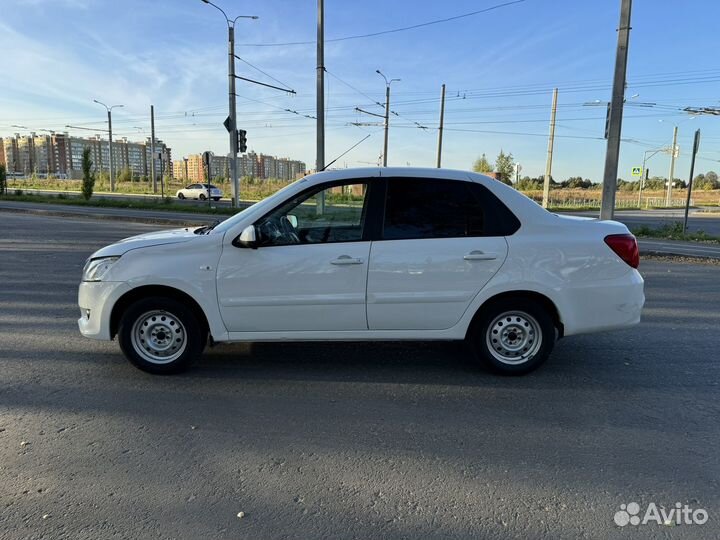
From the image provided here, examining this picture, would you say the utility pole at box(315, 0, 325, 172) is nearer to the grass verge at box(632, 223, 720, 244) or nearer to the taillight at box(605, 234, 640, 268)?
the grass verge at box(632, 223, 720, 244)

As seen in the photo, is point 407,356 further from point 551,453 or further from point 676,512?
point 676,512

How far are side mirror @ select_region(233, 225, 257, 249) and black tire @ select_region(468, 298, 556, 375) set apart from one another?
6.59 feet

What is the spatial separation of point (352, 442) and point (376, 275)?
1393 millimetres

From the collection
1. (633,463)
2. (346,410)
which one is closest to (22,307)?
(346,410)

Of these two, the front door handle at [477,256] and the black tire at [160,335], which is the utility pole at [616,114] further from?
the black tire at [160,335]

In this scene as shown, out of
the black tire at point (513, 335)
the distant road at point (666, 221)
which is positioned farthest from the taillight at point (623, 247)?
Result: the distant road at point (666, 221)

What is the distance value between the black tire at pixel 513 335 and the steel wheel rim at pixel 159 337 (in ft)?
8.29

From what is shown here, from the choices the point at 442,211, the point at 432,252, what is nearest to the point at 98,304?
the point at 432,252

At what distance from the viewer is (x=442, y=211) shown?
14.2ft

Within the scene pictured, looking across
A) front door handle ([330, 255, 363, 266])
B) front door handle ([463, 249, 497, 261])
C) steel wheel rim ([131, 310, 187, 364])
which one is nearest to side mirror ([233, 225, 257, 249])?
front door handle ([330, 255, 363, 266])

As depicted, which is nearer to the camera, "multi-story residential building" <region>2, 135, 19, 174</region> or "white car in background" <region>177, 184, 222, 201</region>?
"white car in background" <region>177, 184, 222, 201</region>

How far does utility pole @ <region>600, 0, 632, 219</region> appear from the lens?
12.0 meters

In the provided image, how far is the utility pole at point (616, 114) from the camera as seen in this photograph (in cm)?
1201

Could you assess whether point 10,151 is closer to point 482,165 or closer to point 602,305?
point 482,165
